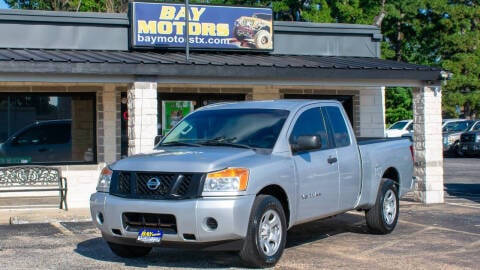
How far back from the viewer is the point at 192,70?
504 inches

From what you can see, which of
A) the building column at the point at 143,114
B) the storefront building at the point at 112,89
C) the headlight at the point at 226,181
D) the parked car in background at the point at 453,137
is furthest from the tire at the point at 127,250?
the parked car in background at the point at 453,137

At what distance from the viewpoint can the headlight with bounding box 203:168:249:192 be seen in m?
7.48

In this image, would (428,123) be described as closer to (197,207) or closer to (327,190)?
(327,190)

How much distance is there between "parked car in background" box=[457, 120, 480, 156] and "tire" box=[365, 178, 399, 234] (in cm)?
2185

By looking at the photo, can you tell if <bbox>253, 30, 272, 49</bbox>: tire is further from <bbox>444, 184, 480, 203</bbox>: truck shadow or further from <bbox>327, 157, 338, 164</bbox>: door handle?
<bbox>327, 157, 338, 164</bbox>: door handle

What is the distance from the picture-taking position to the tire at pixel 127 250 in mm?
8414

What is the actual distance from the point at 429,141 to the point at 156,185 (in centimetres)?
834

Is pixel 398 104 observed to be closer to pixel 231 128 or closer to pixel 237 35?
pixel 237 35

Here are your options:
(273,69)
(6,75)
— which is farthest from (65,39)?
(273,69)

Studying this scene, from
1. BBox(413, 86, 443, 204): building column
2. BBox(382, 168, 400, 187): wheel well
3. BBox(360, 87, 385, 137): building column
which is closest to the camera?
BBox(382, 168, 400, 187): wheel well

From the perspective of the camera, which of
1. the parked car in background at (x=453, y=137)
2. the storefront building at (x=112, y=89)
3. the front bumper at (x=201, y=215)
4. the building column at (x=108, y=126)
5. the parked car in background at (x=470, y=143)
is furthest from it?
the parked car in background at (x=453, y=137)

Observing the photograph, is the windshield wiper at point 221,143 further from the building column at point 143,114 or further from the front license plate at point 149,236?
the building column at point 143,114

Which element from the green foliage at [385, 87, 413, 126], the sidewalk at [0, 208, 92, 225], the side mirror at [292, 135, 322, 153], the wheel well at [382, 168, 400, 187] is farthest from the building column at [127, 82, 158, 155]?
the green foliage at [385, 87, 413, 126]

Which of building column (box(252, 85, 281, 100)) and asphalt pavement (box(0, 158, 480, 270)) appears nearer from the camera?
asphalt pavement (box(0, 158, 480, 270))
